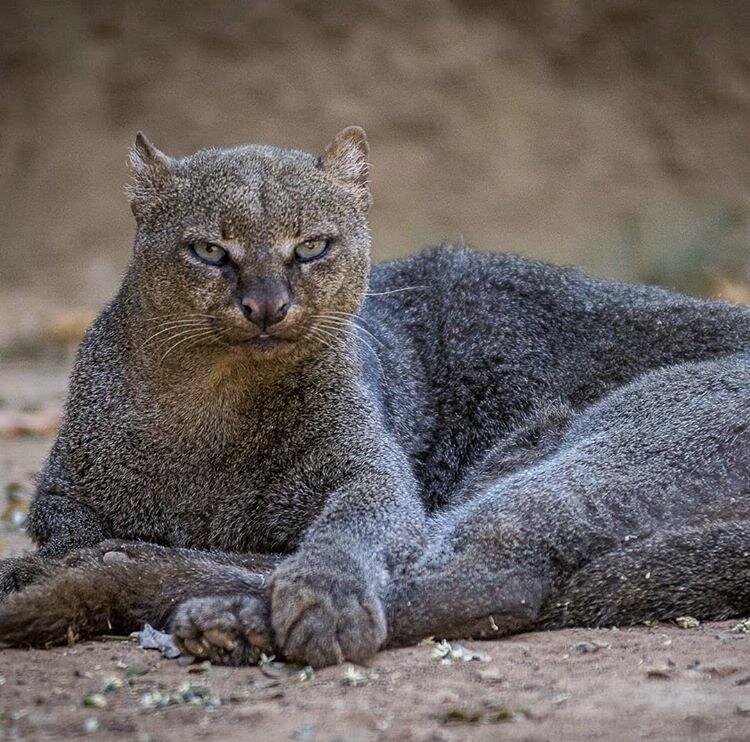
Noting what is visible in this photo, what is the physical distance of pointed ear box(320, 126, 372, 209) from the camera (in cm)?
568

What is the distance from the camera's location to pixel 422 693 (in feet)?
13.2

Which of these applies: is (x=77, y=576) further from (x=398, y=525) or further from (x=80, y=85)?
(x=80, y=85)

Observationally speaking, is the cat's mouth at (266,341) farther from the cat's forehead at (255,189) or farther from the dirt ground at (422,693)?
the dirt ground at (422,693)

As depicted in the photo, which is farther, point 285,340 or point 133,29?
point 133,29

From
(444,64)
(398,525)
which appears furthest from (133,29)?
(398,525)

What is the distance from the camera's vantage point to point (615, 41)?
13102 millimetres

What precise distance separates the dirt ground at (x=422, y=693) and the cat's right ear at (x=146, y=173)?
181 centimetres

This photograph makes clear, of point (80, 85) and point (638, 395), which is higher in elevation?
point (80, 85)

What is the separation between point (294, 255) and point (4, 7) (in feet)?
29.6

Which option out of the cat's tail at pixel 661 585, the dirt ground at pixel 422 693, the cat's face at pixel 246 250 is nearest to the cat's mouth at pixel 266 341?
the cat's face at pixel 246 250

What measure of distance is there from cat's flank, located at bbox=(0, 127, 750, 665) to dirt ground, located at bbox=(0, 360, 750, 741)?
0.49 feet

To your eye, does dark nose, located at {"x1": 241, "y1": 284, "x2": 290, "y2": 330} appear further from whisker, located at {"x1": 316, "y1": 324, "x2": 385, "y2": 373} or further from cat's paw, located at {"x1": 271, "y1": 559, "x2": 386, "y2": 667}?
cat's paw, located at {"x1": 271, "y1": 559, "x2": 386, "y2": 667}

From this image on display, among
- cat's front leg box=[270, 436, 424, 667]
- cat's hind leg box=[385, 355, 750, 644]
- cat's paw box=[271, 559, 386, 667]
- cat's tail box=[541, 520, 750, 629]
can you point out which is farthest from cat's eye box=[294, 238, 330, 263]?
cat's tail box=[541, 520, 750, 629]

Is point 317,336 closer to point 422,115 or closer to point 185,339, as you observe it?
point 185,339
